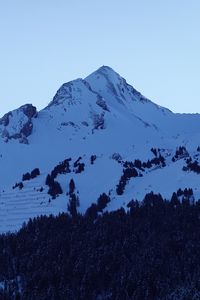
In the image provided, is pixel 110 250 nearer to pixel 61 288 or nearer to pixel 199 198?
pixel 61 288

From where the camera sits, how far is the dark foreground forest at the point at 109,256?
12544 cm

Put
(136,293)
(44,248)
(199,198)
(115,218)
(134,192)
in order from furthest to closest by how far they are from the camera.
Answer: (134,192)
(199,198)
(115,218)
(44,248)
(136,293)

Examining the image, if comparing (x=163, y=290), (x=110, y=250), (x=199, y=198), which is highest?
(x=199, y=198)

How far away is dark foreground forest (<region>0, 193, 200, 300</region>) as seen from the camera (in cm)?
12544

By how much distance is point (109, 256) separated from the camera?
140m

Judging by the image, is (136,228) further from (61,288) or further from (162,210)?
(61,288)

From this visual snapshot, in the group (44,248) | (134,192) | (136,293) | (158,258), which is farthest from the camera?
(134,192)

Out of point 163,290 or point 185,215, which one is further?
point 185,215

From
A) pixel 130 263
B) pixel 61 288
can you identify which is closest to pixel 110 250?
pixel 130 263

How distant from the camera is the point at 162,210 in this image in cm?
16775

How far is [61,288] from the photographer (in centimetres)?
12950

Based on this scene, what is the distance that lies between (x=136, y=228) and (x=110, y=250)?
15.5m

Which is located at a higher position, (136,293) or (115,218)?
(115,218)

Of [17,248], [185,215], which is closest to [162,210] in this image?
[185,215]
